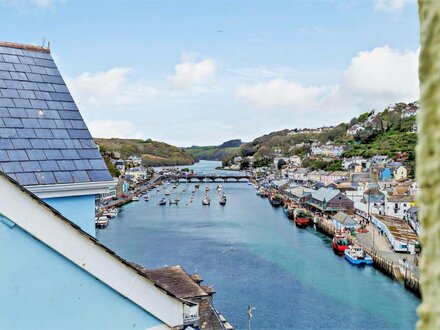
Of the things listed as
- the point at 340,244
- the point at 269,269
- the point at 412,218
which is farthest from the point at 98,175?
the point at 412,218

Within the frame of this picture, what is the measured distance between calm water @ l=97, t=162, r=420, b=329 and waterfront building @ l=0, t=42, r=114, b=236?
32.4 ft

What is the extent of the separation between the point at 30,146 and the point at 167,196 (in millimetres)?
41991

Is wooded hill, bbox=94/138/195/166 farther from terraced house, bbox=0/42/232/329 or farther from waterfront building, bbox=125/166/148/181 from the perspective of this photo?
terraced house, bbox=0/42/232/329

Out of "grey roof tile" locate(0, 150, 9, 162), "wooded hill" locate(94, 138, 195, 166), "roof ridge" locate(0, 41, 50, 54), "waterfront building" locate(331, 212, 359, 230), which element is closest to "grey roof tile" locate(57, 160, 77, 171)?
"grey roof tile" locate(0, 150, 9, 162)

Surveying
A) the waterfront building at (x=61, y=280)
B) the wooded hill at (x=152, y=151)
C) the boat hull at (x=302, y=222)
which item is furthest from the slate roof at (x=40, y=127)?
the wooded hill at (x=152, y=151)

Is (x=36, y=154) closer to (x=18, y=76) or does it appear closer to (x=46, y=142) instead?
(x=46, y=142)

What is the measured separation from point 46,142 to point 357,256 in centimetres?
1771

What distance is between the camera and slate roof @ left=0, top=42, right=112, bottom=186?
10.0ft

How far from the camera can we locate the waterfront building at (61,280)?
143 cm

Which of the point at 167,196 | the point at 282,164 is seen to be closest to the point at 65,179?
the point at 167,196

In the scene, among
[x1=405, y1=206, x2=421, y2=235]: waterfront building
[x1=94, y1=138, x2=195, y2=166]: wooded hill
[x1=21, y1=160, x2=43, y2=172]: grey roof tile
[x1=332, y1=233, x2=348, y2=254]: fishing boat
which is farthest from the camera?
[x1=94, y1=138, x2=195, y2=166]: wooded hill

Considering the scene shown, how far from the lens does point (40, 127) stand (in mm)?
3287

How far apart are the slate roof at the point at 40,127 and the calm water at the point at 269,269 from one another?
9924 millimetres

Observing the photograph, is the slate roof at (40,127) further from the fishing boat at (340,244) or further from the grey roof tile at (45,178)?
the fishing boat at (340,244)
